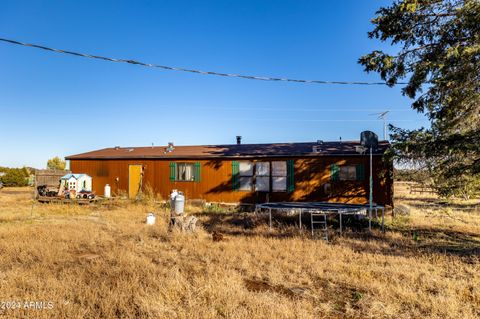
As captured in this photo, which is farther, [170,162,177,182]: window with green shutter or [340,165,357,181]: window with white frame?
[170,162,177,182]: window with green shutter

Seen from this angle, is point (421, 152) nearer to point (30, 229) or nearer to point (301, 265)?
point (301, 265)

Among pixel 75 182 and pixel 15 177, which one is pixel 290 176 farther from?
pixel 15 177

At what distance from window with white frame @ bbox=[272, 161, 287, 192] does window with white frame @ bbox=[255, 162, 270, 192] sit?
32 cm

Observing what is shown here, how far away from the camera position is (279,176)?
671 inches

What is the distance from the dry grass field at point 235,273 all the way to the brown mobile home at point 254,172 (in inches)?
176

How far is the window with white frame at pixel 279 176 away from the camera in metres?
16.9

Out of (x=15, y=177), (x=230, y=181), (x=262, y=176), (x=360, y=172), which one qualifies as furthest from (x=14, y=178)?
(x=360, y=172)

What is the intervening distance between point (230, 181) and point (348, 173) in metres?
6.12

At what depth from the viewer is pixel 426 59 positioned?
942cm

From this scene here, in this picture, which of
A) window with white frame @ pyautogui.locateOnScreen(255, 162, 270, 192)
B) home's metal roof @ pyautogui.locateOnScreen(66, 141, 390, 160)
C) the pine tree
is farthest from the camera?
window with white frame @ pyautogui.locateOnScreen(255, 162, 270, 192)

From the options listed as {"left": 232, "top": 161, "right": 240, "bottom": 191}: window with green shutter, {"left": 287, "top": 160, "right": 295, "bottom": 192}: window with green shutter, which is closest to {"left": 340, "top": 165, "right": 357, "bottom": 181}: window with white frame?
{"left": 287, "top": 160, "right": 295, "bottom": 192}: window with green shutter

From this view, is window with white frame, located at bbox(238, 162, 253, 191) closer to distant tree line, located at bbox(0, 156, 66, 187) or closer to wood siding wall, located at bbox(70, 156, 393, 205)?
wood siding wall, located at bbox(70, 156, 393, 205)

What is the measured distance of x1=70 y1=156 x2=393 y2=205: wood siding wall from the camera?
1537cm

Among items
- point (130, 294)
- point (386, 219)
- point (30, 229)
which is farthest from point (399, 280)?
point (30, 229)
